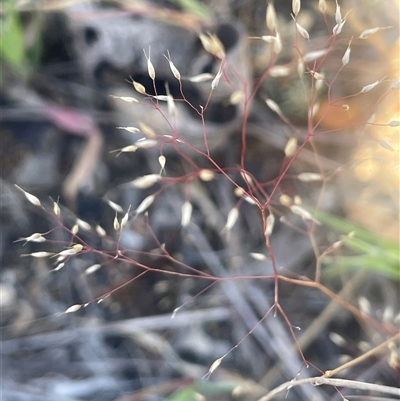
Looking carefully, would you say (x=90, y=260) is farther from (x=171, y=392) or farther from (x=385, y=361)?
(x=385, y=361)

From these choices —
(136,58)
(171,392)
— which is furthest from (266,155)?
(171,392)

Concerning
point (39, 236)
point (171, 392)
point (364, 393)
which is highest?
point (39, 236)

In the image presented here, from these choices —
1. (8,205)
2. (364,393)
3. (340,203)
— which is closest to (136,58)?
(8,205)

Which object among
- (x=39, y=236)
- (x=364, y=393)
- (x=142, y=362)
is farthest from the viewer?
(x=142, y=362)

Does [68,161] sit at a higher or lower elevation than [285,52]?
lower

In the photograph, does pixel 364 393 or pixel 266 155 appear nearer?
pixel 364 393

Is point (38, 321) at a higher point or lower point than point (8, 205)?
lower

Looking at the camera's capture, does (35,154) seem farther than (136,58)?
Yes

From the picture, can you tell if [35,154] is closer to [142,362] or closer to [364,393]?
[142,362]

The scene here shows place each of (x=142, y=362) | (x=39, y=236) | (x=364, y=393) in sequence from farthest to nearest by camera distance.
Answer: (x=142, y=362)
(x=364, y=393)
(x=39, y=236)
